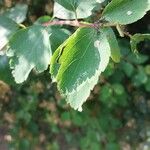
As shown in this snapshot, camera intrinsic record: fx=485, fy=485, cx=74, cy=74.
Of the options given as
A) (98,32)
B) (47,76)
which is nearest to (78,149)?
(47,76)

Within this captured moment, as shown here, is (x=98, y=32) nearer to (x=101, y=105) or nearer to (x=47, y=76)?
(x=47, y=76)

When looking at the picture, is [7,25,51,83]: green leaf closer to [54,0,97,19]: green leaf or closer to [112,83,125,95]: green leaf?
[54,0,97,19]: green leaf

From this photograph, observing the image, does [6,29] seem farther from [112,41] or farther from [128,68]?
[128,68]

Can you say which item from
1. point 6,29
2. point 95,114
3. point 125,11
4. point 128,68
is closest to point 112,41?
point 125,11

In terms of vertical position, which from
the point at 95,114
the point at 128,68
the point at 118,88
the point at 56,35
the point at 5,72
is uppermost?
the point at 56,35

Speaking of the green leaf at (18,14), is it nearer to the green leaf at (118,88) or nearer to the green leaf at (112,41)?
the green leaf at (112,41)

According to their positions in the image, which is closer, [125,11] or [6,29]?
[125,11]

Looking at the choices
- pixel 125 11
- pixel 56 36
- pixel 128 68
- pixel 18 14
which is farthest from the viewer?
pixel 128 68

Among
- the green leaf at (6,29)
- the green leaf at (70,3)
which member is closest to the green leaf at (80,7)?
the green leaf at (70,3)
